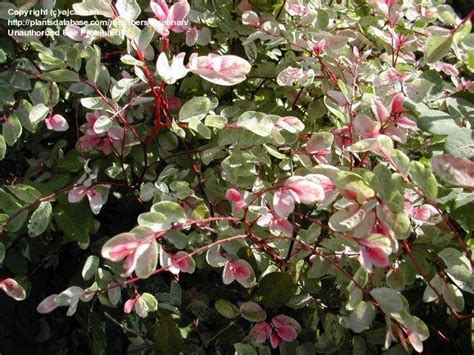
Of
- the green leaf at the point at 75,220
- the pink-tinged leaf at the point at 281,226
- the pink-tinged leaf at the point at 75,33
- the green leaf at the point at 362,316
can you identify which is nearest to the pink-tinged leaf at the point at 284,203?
the pink-tinged leaf at the point at 281,226

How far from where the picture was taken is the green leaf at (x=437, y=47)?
3.38 ft

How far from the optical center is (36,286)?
138 centimetres

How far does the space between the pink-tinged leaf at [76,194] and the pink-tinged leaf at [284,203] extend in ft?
1.32

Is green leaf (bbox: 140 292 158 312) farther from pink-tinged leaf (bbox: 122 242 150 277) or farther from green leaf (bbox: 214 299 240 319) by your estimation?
pink-tinged leaf (bbox: 122 242 150 277)

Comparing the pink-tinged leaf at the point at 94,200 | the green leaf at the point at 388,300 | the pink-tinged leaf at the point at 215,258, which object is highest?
the green leaf at the point at 388,300

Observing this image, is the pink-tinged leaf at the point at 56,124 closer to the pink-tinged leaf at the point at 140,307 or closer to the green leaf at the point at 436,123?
the pink-tinged leaf at the point at 140,307

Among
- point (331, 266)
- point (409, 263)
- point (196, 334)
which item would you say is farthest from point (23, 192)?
point (409, 263)

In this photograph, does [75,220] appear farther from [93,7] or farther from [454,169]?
[454,169]

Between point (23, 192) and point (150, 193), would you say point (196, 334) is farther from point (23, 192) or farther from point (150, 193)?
point (23, 192)

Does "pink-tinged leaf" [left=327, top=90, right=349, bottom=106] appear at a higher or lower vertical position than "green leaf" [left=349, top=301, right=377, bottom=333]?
higher

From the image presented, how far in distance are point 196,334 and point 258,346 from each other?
0.14 metres

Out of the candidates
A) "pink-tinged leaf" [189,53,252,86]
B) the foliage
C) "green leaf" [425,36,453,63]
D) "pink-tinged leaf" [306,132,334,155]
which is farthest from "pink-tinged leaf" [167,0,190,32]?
"green leaf" [425,36,453,63]

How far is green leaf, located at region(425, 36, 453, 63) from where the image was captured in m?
1.03

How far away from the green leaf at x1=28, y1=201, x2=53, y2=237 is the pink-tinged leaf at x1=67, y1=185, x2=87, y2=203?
40 millimetres
